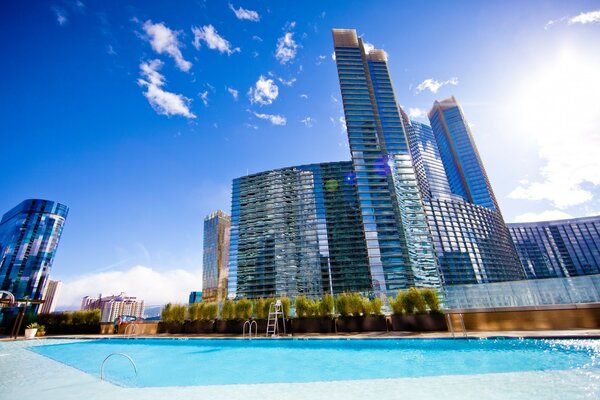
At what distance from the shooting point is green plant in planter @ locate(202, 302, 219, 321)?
1816 centimetres

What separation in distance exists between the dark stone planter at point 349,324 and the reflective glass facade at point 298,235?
252 feet

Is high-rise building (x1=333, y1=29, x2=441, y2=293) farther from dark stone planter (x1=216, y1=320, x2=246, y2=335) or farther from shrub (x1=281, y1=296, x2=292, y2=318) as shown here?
dark stone planter (x1=216, y1=320, x2=246, y2=335)

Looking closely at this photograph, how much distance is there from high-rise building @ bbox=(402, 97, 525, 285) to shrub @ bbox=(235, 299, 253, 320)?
355 ft

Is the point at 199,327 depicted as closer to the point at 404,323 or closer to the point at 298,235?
the point at 404,323

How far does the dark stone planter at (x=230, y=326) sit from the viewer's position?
55.1 ft

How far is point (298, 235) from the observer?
9962 cm

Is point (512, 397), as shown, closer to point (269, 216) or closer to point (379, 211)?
point (379, 211)

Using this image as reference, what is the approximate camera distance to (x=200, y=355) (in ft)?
38.5

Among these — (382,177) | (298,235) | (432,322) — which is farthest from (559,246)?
(432,322)

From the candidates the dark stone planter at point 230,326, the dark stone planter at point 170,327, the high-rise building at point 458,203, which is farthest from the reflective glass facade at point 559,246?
the dark stone planter at point 170,327

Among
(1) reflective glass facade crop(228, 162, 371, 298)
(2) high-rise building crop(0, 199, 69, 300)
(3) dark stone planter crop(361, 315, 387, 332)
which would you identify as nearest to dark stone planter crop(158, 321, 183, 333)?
(3) dark stone planter crop(361, 315, 387, 332)

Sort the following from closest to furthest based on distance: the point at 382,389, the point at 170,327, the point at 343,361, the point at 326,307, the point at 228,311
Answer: the point at 382,389, the point at 343,361, the point at 326,307, the point at 228,311, the point at 170,327

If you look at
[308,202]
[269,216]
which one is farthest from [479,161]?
[269,216]

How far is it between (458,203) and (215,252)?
432 feet
